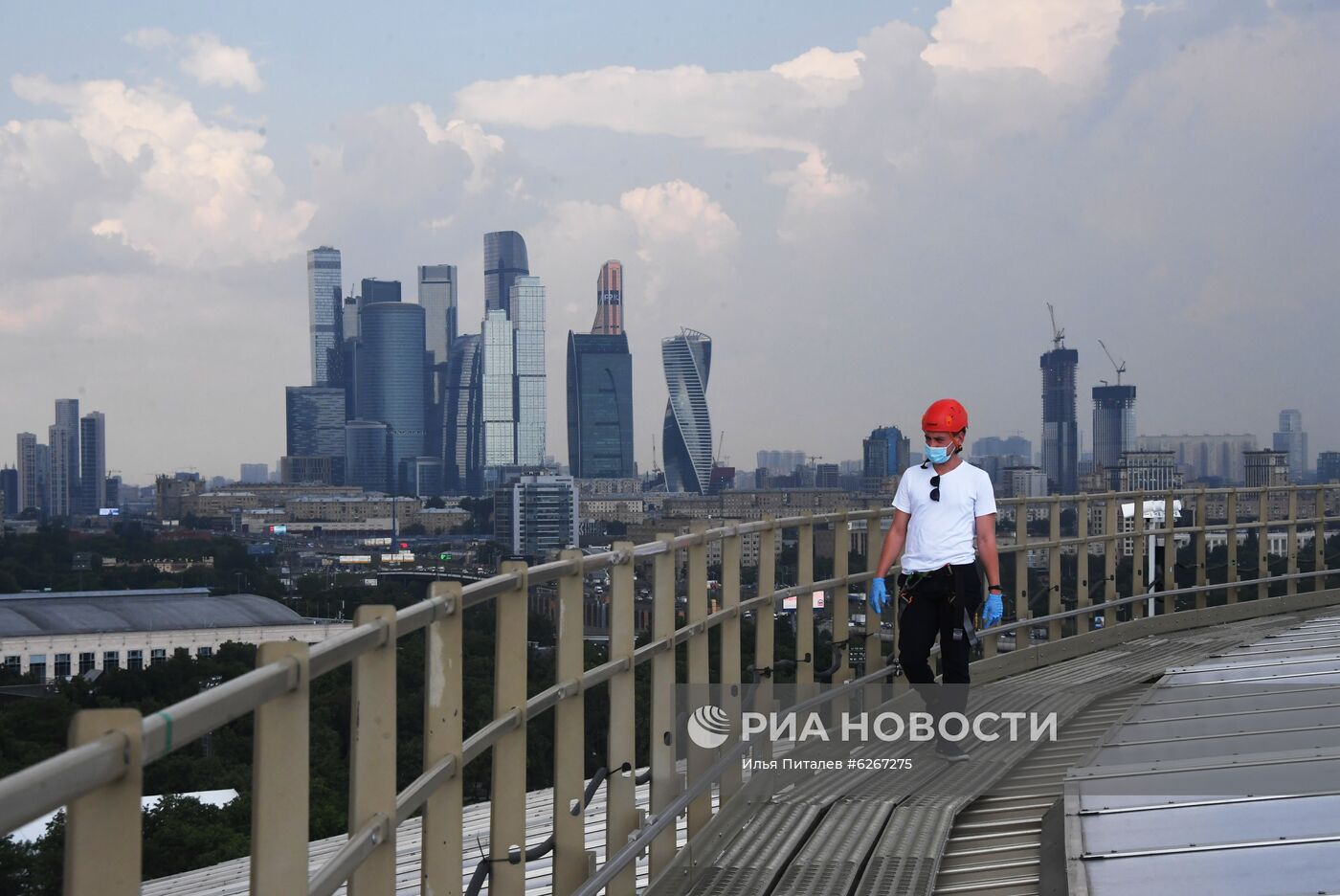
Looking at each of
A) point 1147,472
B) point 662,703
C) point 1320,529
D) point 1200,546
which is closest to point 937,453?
point 662,703

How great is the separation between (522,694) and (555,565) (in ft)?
1.50

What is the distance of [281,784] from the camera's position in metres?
2.67

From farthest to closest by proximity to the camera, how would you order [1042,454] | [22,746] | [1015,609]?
[1042,454], [22,746], [1015,609]

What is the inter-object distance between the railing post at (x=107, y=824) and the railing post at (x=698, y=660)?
443 centimetres

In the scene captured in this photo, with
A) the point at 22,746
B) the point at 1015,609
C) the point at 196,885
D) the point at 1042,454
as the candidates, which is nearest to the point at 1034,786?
the point at 1015,609

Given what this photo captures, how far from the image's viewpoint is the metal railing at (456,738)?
1.99 m

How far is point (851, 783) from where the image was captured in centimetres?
761

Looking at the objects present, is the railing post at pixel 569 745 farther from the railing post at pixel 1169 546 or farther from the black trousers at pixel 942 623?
the railing post at pixel 1169 546

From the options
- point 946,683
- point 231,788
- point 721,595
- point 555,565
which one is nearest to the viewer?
point 555,565

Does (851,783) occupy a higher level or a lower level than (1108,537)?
lower

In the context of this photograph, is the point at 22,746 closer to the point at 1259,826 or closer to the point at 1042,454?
the point at 1259,826

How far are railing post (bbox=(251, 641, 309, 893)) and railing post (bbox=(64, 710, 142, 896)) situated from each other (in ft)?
1.79

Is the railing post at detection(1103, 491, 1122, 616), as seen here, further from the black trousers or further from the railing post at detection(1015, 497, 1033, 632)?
the black trousers

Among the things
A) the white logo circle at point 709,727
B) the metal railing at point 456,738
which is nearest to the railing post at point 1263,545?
the metal railing at point 456,738
